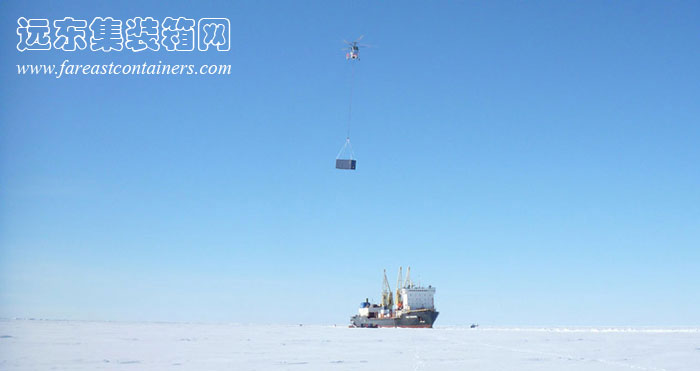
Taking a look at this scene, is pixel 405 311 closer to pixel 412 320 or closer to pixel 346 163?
pixel 412 320

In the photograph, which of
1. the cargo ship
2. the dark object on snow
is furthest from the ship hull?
the dark object on snow

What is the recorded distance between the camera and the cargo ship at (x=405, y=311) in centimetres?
16150

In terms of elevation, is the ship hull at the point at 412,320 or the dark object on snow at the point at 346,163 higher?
the dark object on snow at the point at 346,163

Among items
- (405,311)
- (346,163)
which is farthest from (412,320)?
(346,163)

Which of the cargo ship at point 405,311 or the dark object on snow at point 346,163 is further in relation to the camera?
the cargo ship at point 405,311

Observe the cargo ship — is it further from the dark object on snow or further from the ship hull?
the dark object on snow

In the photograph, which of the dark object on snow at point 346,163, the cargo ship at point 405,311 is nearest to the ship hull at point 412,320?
the cargo ship at point 405,311

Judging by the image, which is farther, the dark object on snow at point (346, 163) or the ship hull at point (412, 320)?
the ship hull at point (412, 320)

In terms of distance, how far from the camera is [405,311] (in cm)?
16650

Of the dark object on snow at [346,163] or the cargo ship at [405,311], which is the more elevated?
the dark object on snow at [346,163]

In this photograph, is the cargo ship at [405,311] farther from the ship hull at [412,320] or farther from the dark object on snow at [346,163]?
the dark object on snow at [346,163]

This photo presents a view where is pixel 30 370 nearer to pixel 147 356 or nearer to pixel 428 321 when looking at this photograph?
pixel 147 356

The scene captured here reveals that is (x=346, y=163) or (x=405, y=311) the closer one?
(x=346, y=163)

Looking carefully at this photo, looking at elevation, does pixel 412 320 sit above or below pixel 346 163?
below
